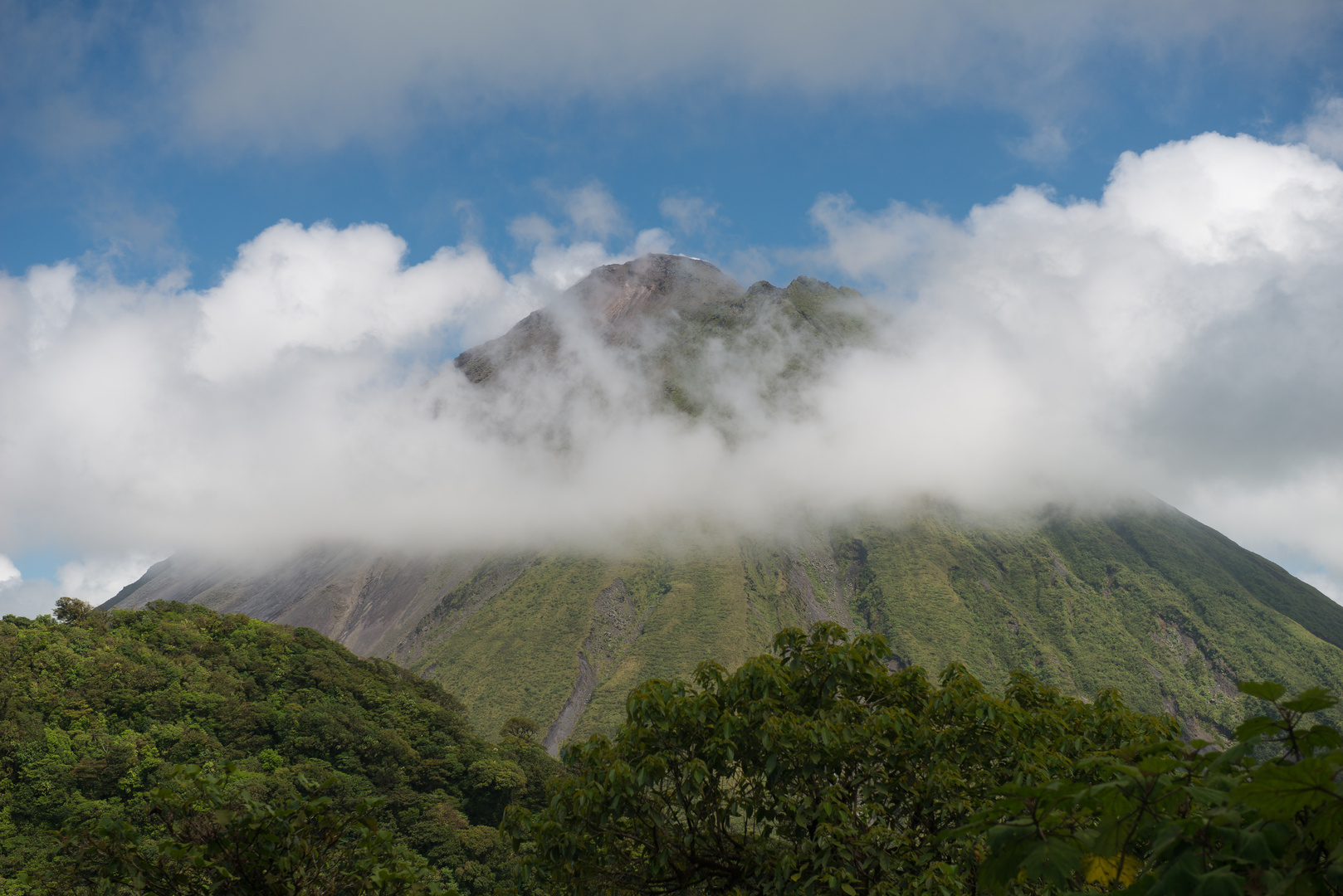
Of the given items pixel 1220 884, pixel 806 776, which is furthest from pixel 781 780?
pixel 1220 884

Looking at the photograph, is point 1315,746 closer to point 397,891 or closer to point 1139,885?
point 1139,885

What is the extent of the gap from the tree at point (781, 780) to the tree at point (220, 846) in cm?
317

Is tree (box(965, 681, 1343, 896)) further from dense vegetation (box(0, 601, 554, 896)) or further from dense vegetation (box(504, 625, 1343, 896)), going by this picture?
dense vegetation (box(0, 601, 554, 896))

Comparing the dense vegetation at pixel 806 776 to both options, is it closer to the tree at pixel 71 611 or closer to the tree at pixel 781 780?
the tree at pixel 781 780

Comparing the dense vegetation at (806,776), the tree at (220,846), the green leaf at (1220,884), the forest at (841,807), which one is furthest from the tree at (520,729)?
the green leaf at (1220,884)

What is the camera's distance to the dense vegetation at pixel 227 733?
177 feet

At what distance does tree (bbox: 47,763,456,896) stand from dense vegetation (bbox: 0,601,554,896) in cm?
4301

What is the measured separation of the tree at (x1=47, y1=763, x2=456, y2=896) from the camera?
25.7 feet

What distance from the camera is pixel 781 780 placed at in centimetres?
1123

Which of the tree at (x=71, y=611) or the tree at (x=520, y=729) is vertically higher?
the tree at (x=71, y=611)

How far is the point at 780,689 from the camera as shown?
12.2 m

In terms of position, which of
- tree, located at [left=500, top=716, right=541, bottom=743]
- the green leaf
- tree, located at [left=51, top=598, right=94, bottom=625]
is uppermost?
tree, located at [left=51, top=598, right=94, bottom=625]

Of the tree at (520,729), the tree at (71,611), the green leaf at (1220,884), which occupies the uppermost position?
the tree at (71,611)

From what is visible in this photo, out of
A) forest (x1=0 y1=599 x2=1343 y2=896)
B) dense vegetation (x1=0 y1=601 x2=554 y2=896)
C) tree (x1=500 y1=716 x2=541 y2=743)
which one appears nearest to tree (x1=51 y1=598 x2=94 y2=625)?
dense vegetation (x1=0 y1=601 x2=554 y2=896)
